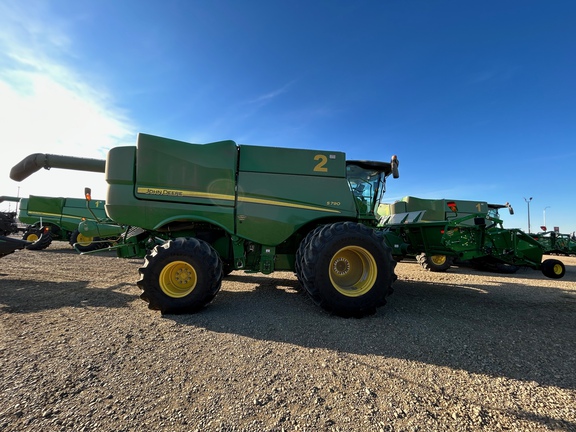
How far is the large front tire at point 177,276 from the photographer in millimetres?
3791

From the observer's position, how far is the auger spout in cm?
533

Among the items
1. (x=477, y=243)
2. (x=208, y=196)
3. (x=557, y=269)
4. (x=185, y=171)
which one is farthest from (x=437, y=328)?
(x=557, y=269)

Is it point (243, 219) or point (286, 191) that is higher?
point (286, 191)

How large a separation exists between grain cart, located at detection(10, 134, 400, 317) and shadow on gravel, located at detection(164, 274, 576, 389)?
454 mm

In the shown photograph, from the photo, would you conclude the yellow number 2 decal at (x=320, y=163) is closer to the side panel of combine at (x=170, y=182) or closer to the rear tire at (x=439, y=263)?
the side panel of combine at (x=170, y=182)

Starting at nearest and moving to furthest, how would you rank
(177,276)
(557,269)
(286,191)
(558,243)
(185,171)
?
(177,276), (185,171), (286,191), (557,269), (558,243)

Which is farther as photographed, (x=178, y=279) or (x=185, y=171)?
(x=185, y=171)

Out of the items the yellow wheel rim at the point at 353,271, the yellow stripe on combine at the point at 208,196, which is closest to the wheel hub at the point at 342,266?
the yellow wheel rim at the point at 353,271

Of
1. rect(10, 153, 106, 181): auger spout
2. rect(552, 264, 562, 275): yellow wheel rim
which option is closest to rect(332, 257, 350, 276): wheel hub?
rect(10, 153, 106, 181): auger spout

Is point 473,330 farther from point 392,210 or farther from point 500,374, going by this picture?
point 392,210

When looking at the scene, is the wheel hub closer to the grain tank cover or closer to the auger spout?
the grain tank cover

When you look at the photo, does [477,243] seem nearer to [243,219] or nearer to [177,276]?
[243,219]

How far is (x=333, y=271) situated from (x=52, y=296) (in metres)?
4.87

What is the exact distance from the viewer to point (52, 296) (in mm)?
4695
